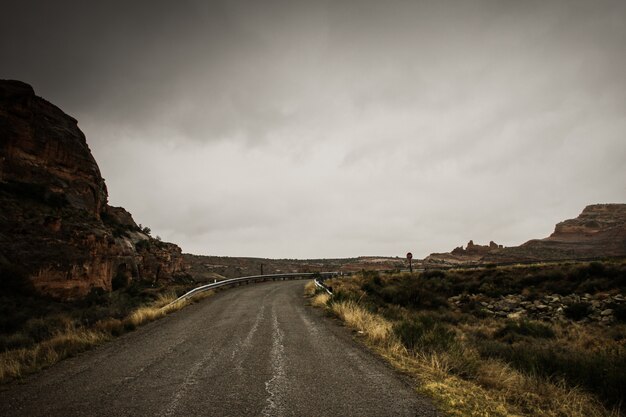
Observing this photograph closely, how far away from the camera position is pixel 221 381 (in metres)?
5.42

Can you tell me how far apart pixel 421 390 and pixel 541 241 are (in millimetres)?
118197

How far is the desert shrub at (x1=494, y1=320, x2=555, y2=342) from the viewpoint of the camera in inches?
539

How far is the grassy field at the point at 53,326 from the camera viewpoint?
7.19 metres

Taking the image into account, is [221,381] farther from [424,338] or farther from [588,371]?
[588,371]

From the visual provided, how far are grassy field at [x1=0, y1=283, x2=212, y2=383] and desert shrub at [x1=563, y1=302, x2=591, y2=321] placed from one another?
22.8 meters

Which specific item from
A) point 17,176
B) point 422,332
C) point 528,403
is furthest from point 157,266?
point 528,403

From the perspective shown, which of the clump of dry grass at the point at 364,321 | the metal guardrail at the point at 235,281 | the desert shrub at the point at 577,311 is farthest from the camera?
the metal guardrail at the point at 235,281

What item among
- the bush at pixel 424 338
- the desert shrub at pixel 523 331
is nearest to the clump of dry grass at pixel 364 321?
the bush at pixel 424 338

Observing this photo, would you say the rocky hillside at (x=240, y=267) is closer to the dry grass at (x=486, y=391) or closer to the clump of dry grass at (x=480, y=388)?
the clump of dry grass at (x=480, y=388)

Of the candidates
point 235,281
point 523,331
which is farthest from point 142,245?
point 523,331

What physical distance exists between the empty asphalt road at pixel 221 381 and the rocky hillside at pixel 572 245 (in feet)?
260

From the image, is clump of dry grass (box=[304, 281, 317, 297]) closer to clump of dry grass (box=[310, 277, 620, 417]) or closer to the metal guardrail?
the metal guardrail

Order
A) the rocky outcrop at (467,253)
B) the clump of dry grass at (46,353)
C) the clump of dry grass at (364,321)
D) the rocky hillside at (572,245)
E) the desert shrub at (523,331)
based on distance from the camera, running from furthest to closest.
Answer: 1. the rocky outcrop at (467,253)
2. the rocky hillside at (572,245)
3. the desert shrub at (523,331)
4. the clump of dry grass at (364,321)
5. the clump of dry grass at (46,353)

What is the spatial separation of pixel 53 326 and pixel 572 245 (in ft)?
386
